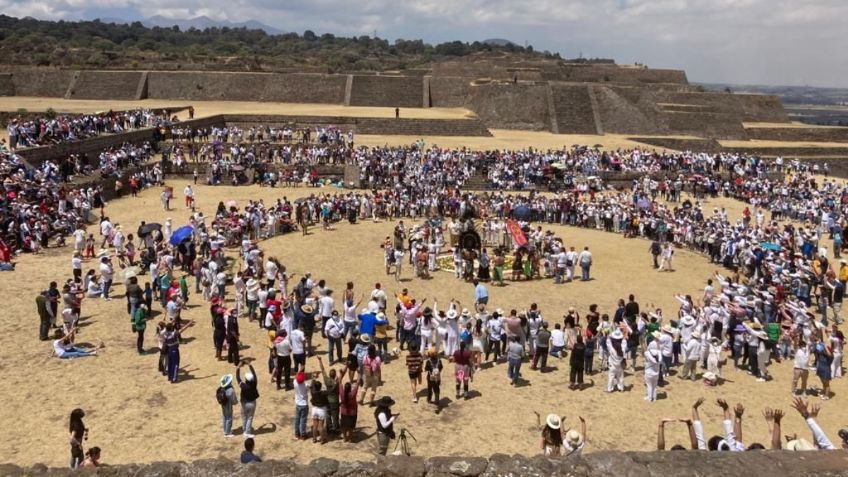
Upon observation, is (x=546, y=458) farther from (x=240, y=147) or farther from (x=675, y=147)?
(x=675, y=147)

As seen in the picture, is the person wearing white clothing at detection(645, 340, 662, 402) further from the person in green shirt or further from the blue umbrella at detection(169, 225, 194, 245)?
the blue umbrella at detection(169, 225, 194, 245)

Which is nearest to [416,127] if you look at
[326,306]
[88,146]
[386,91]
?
[386,91]

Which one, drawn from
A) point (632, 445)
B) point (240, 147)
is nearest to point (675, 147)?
point (240, 147)

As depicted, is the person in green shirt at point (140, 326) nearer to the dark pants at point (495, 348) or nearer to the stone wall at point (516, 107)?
the dark pants at point (495, 348)

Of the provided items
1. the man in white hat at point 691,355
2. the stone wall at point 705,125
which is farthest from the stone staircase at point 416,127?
the man in white hat at point 691,355

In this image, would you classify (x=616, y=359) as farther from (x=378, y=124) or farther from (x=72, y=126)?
(x=378, y=124)

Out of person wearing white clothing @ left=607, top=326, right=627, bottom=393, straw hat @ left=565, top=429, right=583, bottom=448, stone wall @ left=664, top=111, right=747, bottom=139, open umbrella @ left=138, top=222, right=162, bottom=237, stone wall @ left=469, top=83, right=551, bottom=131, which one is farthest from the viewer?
stone wall @ left=469, top=83, right=551, bottom=131

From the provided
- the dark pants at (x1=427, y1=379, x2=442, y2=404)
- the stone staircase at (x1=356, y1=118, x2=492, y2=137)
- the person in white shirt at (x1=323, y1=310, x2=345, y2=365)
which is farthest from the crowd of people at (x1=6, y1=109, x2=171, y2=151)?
the dark pants at (x1=427, y1=379, x2=442, y2=404)

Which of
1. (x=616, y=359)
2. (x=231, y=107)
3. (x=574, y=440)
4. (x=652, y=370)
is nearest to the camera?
(x=574, y=440)
